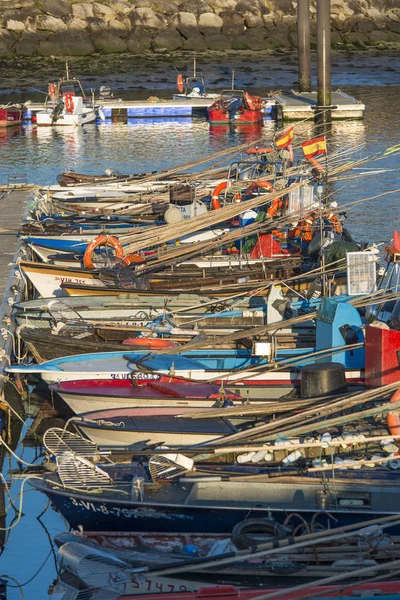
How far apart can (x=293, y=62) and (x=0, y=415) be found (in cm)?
4912

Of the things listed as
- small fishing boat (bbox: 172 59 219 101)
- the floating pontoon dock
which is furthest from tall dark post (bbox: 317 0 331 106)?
small fishing boat (bbox: 172 59 219 101)

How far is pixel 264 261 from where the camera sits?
20.7 meters

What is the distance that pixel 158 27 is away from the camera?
65625 millimetres

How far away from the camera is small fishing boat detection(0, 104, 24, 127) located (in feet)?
152

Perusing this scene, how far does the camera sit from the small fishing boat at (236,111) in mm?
45875

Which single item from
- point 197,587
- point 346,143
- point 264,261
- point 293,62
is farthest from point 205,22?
point 197,587

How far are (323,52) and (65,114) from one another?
1095cm

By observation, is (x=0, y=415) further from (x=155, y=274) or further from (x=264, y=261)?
(x=264, y=261)

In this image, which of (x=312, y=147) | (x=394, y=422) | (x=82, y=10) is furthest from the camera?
(x=82, y=10)

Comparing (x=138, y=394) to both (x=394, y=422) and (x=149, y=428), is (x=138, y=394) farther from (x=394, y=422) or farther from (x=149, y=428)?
(x=394, y=422)

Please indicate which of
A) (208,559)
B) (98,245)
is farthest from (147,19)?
(208,559)

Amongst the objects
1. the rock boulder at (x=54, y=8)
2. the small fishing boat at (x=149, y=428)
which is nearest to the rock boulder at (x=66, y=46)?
the rock boulder at (x=54, y=8)

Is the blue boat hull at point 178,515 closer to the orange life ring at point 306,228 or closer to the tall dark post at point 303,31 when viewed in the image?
the orange life ring at point 306,228

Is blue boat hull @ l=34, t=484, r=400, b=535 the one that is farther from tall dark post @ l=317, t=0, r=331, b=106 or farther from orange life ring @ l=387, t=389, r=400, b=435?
tall dark post @ l=317, t=0, r=331, b=106
